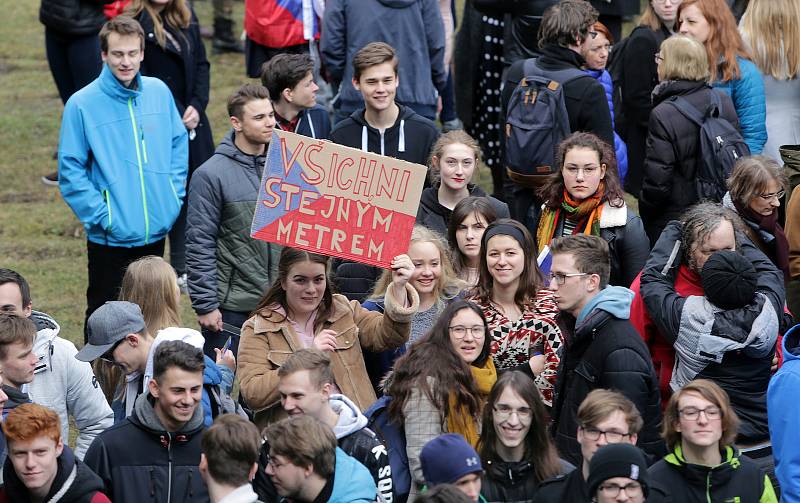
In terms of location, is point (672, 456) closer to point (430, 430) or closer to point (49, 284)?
point (430, 430)

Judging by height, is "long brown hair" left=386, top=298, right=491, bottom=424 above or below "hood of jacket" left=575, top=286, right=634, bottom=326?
below

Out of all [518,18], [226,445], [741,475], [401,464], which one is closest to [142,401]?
[226,445]

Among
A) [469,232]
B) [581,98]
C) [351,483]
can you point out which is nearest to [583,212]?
[469,232]

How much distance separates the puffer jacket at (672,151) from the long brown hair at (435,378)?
2715mm

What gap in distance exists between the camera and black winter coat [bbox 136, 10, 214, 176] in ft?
34.0

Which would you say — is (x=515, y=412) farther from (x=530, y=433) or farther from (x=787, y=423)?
(x=787, y=423)

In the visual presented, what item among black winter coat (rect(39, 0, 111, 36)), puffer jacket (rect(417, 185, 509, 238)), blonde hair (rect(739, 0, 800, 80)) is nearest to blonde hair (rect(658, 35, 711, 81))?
blonde hair (rect(739, 0, 800, 80))

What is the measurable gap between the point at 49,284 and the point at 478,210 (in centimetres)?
501

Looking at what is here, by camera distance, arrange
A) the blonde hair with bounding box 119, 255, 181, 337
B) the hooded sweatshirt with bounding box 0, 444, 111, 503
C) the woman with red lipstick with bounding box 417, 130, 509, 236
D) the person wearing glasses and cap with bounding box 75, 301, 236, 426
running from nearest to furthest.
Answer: the hooded sweatshirt with bounding box 0, 444, 111, 503 → the person wearing glasses and cap with bounding box 75, 301, 236, 426 → the blonde hair with bounding box 119, 255, 181, 337 → the woman with red lipstick with bounding box 417, 130, 509, 236

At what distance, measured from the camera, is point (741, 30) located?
9719mm

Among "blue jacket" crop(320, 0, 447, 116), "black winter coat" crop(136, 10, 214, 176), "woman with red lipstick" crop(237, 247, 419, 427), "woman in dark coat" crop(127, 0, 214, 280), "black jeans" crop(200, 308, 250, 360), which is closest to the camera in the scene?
"woman with red lipstick" crop(237, 247, 419, 427)

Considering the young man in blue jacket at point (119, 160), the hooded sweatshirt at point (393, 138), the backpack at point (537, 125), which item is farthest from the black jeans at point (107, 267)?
the backpack at point (537, 125)

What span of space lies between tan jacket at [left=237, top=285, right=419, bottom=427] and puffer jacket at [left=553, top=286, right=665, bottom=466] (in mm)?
851

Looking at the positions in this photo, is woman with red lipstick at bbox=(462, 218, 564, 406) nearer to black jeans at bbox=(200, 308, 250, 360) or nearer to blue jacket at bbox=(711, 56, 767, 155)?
black jeans at bbox=(200, 308, 250, 360)
